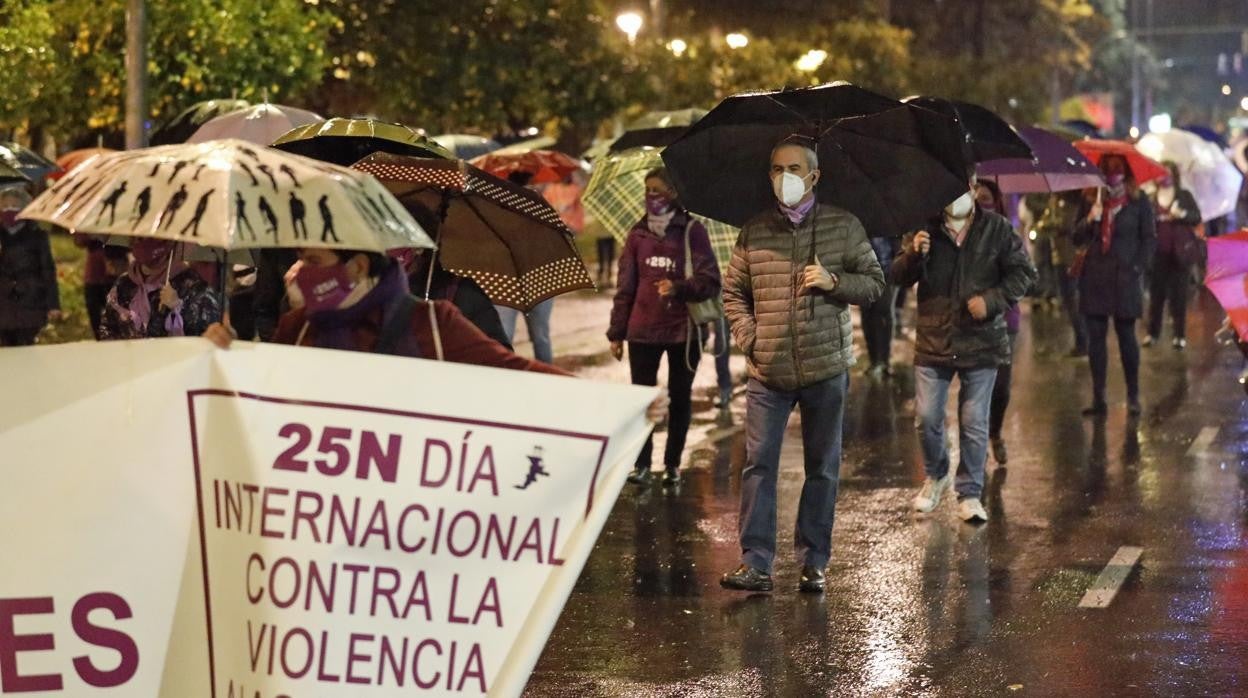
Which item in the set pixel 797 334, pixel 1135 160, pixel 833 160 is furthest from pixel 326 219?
pixel 1135 160

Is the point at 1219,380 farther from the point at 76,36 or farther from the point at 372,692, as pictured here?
the point at 372,692

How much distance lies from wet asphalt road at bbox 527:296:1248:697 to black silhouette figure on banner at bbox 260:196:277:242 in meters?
A: 2.66

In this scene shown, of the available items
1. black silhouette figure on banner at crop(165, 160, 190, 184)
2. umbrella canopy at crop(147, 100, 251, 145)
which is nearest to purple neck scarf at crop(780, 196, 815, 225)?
black silhouette figure on banner at crop(165, 160, 190, 184)

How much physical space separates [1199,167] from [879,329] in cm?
729

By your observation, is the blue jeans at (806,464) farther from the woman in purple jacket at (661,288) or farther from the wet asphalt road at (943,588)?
the woman in purple jacket at (661,288)

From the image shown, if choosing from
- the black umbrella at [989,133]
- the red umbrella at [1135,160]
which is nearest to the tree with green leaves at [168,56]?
the red umbrella at [1135,160]

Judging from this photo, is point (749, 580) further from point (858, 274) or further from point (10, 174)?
point (10, 174)

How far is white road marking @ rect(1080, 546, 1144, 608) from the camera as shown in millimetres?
8117

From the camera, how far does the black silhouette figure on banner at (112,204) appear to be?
4605 millimetres

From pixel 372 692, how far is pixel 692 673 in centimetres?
244

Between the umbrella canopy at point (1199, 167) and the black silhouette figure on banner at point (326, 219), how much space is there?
17691 millimetres

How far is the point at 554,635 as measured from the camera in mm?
7676

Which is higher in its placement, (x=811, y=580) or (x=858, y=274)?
(x=858, y=274)

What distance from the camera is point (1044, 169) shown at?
12.4m
